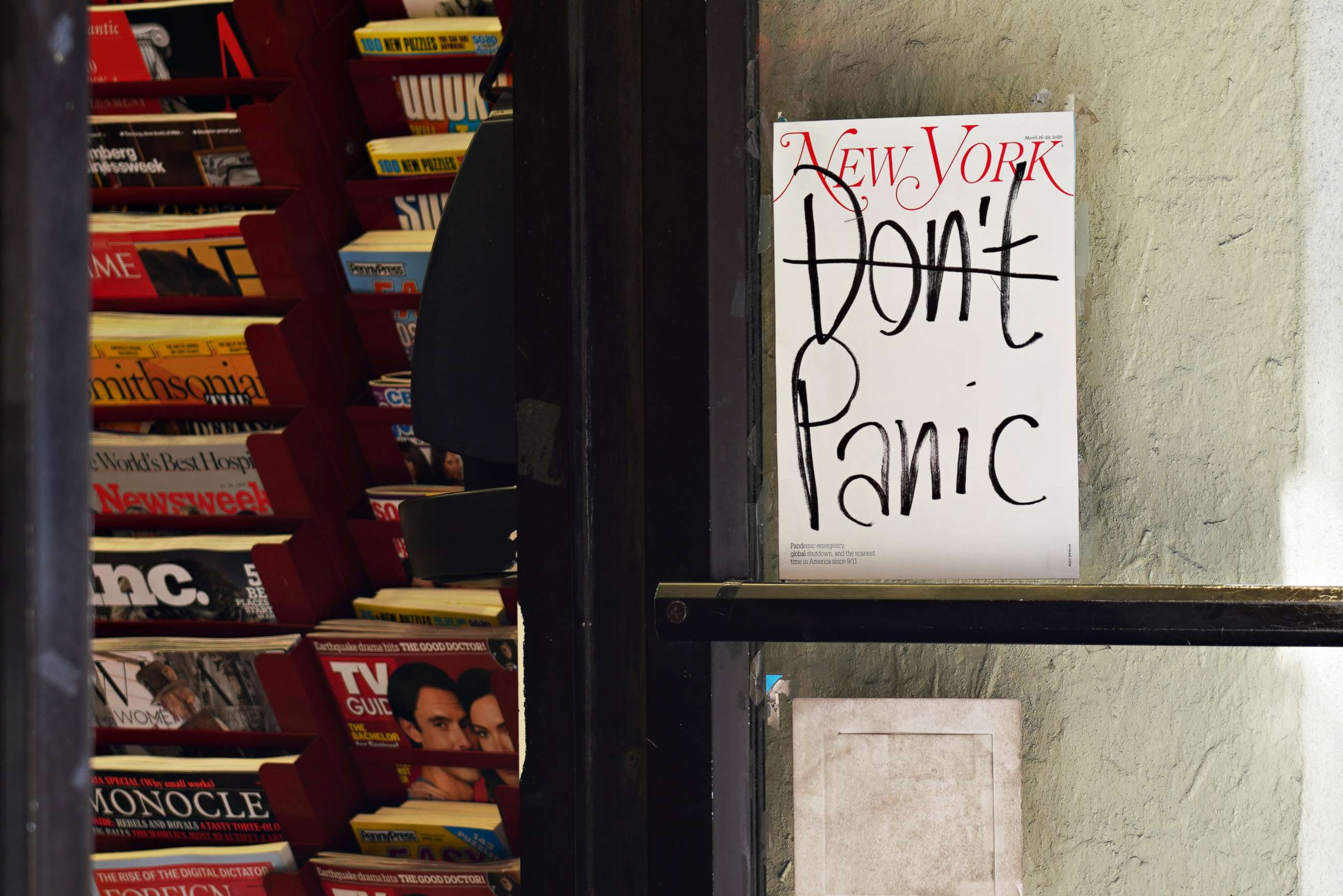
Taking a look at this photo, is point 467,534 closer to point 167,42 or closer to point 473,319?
point 473,319

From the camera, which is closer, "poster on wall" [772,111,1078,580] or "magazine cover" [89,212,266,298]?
"poster on wall" [772,111,1078,580]

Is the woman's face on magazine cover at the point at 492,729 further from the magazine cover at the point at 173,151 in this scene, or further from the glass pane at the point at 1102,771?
the glass pane at the point at 1102,771

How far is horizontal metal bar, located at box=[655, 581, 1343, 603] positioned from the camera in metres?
0.48

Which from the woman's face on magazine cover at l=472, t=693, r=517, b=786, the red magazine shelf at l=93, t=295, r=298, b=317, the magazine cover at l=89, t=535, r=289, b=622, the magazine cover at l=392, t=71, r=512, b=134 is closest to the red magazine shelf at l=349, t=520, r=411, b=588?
the magazine cover at l=89, t=535, r=289, b=622

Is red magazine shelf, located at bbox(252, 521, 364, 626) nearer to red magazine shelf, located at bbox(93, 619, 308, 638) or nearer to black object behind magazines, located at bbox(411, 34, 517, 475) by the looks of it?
red magazine shelf, located at bbox(93, 619, 308, 638)

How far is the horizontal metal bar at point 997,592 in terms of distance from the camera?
0.48m

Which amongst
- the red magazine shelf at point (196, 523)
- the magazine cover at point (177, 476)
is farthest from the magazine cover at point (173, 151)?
the red magazine shelf at point (196, 523)

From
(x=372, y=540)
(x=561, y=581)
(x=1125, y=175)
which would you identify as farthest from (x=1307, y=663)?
(x=372, y=540)

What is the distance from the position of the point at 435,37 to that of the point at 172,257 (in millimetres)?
516

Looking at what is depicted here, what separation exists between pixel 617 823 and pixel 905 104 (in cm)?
38

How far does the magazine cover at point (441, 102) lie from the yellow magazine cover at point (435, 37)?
3cm

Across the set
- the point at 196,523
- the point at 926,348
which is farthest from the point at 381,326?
the point at 926,348

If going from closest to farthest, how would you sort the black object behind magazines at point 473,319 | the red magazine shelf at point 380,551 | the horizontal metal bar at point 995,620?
1. the horizontal metal bar at point 995,620
2. the black object behind magazines at point 473,319
3. the red magazine shelf at point 380,551

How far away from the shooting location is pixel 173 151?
1657mm
